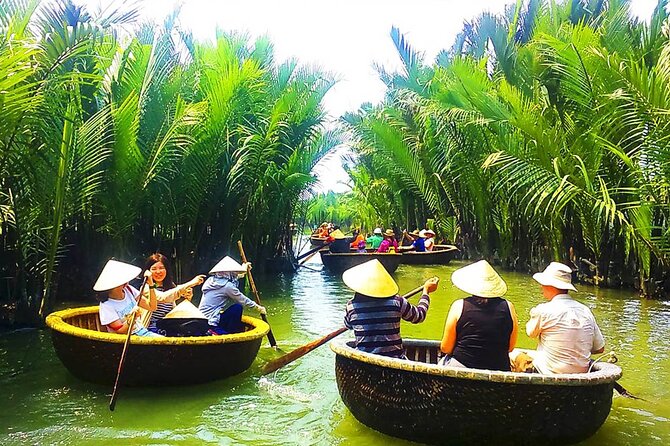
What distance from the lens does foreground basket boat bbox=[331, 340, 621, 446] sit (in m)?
4.05

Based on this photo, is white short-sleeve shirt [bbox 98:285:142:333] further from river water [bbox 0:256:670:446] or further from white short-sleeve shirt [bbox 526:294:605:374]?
white short-sleeve shirt [bbox 526:294:605:374]

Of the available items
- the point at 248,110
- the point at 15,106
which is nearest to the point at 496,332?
the point at 15,106

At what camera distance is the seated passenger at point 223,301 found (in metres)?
6.60

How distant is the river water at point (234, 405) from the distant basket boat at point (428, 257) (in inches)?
358

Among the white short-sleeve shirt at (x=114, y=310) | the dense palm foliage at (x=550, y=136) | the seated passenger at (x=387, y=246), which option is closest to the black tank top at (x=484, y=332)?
the white short-sleeve shirt at (x=114, y=310)

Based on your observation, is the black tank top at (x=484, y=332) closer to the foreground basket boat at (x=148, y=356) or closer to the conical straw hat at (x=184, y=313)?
the foreground basket boat at (x=148, y=356)

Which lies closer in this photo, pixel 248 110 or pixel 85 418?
pixel 85 418

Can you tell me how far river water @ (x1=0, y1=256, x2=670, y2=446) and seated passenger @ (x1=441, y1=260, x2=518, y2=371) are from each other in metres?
0.79

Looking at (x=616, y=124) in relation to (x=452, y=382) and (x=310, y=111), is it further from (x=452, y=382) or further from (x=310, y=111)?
(x=452, y=382)

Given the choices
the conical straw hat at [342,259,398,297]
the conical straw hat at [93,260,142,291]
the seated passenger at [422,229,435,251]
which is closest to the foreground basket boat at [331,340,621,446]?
the conical straw hat at [342,259,398,297]

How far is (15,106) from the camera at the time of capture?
5664mm

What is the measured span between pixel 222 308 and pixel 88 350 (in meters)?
1.52

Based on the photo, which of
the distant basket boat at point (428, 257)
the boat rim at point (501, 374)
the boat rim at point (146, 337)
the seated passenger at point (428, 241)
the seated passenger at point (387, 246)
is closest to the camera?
the boat rim at point (501, 374)

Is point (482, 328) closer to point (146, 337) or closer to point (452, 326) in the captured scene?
point (452, 326)
